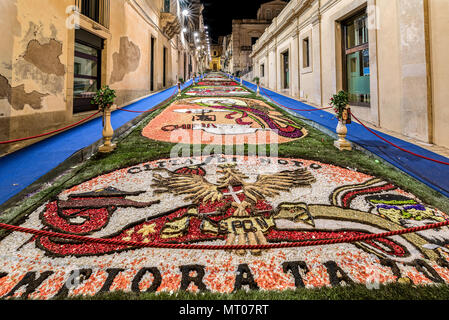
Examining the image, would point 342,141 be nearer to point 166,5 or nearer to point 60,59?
point 60,59

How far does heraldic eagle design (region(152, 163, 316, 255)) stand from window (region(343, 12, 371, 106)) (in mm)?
5577

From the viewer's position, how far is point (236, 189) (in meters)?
2.82

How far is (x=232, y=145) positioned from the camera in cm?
450

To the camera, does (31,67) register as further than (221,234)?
Yes

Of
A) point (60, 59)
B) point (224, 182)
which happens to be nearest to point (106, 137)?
point (224, 182)

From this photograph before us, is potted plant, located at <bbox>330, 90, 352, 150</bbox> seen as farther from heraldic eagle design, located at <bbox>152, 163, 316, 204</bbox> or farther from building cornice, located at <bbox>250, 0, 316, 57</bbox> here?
building cornice, located at <bbox>250, 0, 316, 57</bbox>

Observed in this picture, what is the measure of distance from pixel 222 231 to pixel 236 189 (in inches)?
34.4

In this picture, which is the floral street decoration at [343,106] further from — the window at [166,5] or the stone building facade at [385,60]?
the window at [166,5]

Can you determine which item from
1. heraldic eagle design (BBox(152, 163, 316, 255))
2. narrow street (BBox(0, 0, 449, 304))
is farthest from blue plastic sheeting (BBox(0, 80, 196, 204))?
heraldic eagle design (BBox(152, 163, 316, 255))

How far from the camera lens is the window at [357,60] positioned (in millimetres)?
6957

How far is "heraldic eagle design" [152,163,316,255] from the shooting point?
204 centimetres

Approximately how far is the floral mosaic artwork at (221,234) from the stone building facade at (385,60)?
9.43 ft

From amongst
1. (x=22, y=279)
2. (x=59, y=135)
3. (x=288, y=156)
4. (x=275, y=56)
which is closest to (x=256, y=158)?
(x=288, y=156)

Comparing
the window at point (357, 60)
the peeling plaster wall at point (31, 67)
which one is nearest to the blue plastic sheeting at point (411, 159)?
the window at point (357, 60)
